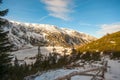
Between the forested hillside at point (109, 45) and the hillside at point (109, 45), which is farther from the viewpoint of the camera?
the hillside at point (109, 45)

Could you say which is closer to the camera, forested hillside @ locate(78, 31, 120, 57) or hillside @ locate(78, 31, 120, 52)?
forested hillside @ locate(78, 31, 120, 57)

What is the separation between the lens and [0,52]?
26859 mm

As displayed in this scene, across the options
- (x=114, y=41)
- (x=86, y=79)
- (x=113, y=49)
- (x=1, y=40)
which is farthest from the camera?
(x=114, y=41)

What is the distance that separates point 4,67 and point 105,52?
124ft

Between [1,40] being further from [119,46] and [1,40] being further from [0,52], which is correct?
[119,46]

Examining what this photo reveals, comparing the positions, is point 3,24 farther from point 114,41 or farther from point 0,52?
point 114,41

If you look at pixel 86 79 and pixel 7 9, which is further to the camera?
pixel 7 9

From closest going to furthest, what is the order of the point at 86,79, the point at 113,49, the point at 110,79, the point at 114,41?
the point at 86,79 → the point at 110,79 → the point at 113,49 → the point at 114,41

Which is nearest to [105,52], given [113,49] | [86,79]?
[113,49]

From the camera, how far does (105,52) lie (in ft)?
197

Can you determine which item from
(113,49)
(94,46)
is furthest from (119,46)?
(94,46)

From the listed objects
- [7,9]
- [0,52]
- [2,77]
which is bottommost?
[2,77]

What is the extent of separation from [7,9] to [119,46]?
131 feet

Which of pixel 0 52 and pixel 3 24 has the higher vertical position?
pixel 3 24
